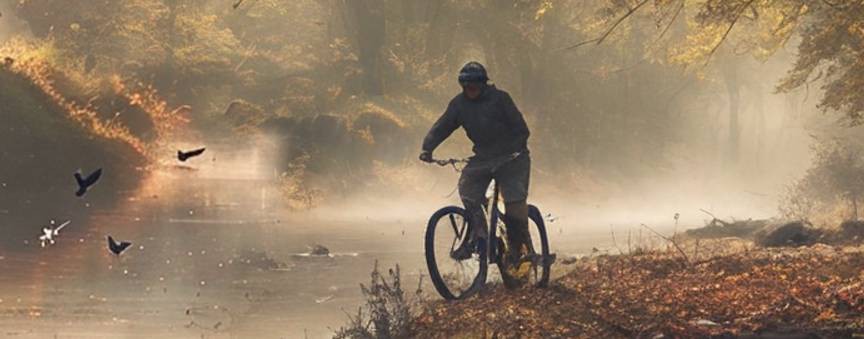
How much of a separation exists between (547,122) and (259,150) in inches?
569

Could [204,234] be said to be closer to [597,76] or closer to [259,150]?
[259,150]

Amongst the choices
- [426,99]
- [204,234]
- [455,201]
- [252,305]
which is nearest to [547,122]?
[426,99]

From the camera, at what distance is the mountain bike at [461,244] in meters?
12.7

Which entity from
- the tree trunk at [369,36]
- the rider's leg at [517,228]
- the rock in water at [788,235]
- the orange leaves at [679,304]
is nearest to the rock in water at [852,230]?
the rock in water at [788,235]

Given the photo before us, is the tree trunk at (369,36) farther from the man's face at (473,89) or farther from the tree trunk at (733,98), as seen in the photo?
the man's face at (473,89)

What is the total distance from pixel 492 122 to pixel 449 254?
1507 mm

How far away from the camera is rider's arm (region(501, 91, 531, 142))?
1263 centimetres

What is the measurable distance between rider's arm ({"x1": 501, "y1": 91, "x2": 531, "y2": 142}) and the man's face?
0.88ft

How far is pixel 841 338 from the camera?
10.1 metres

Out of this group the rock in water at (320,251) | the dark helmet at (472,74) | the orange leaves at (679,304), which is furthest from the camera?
the rock in water at (320,251)

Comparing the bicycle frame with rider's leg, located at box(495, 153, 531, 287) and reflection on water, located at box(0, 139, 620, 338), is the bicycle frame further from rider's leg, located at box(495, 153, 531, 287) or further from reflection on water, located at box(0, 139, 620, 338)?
reflection on water, located at box(0, 139, 620, 338)

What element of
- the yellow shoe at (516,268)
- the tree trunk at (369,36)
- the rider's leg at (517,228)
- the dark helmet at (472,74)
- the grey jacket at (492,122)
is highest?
the tree trunk at (369,36)

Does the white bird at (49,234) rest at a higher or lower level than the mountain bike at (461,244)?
higher

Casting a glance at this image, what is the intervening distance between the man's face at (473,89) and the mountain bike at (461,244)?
28.2 inches
